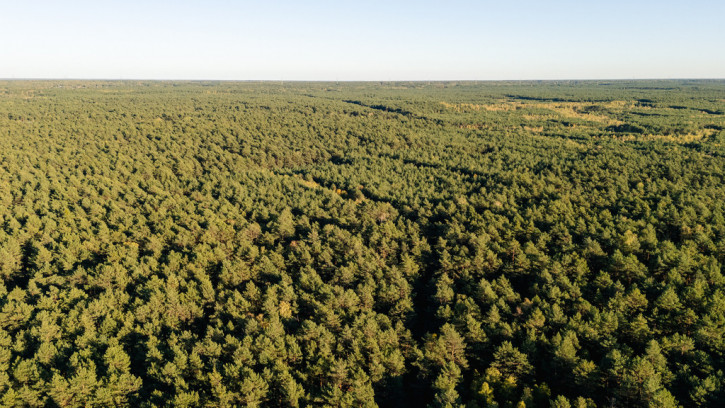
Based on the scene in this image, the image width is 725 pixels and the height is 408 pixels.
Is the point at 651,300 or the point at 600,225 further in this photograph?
the point at 600,225

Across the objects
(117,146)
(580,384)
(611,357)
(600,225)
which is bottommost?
(580,384)

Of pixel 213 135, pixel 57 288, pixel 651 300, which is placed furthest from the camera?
pixel 213 135

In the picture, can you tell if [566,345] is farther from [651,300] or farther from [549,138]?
[549,138]

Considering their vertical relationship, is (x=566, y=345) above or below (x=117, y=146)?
below

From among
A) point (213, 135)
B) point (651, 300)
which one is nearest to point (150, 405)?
point (651, 300)

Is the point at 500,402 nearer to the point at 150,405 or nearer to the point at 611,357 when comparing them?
the point at 611,357

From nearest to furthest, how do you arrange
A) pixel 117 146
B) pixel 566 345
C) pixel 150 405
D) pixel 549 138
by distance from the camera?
pixel 150 405, pixel 566 345, pixel 117 146, pixel 549 138
